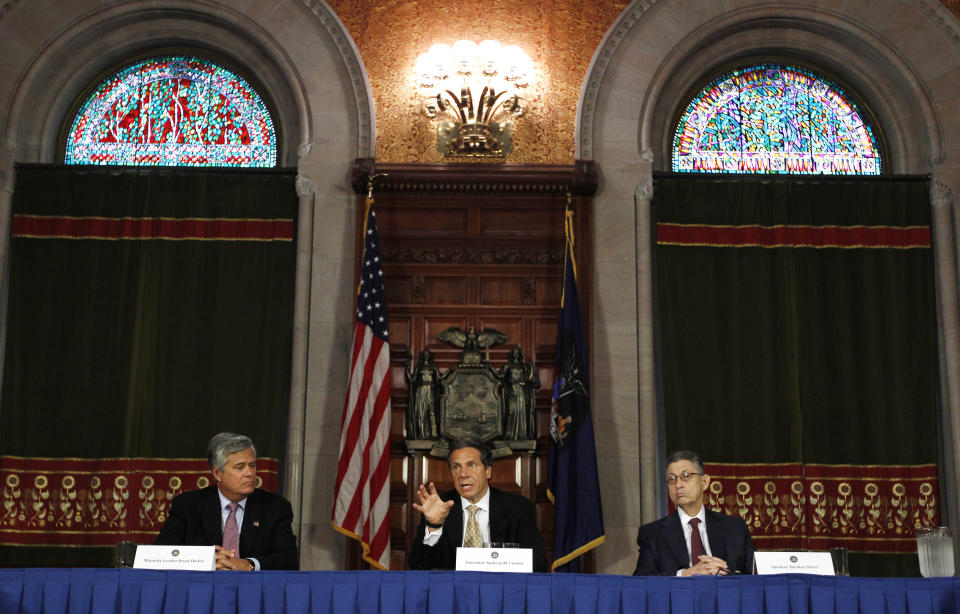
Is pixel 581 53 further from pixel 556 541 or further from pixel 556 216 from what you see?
pixel 556 541

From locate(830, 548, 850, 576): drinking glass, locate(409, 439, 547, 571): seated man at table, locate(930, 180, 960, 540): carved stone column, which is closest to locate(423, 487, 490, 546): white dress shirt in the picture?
locate(409, 439, 547, 571): seated man at table

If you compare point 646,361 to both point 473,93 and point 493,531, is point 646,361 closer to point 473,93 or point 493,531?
point 473,93

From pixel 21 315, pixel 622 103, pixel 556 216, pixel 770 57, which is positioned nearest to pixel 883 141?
pixel 770 57

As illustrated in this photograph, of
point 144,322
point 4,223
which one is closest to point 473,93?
point 144,322

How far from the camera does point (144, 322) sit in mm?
7465

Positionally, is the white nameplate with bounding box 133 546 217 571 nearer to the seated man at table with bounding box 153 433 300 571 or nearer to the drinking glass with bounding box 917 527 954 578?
the seated man at table with bounding box 153 433 300 571

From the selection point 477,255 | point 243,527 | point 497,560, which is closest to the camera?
point 497,560

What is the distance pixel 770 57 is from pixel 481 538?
4.67m

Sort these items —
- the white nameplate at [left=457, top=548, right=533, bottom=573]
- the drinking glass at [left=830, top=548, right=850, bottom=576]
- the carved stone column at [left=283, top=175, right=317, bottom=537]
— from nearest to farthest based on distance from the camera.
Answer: the white nameplate at [left=457, top=548, right=533, bottom=573], the drinking glass at [left=830, top=548, right=850, bottom=576], the carved stone column at [left=283, top=175, right=317, bottom=537]

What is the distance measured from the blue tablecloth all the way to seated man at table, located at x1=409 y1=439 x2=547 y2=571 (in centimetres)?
124

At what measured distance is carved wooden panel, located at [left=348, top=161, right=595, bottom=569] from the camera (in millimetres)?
7578

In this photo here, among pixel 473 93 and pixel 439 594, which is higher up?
pixel 473 93

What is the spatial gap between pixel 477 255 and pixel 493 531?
2.73m

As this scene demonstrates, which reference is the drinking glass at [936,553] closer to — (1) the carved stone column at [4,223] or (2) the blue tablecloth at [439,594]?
(2) the blue tablecloth at [439,594]
